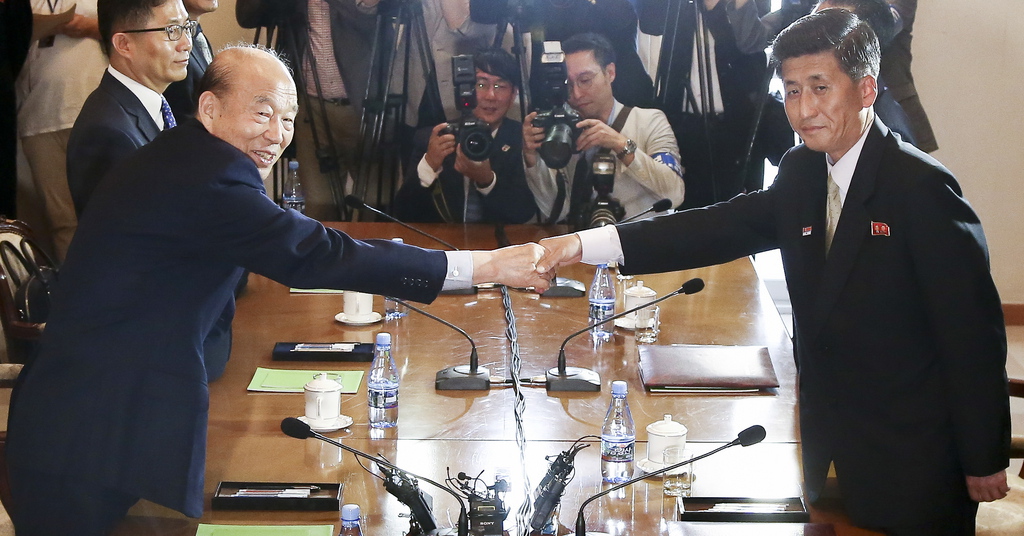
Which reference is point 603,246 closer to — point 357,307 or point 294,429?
point 357,307

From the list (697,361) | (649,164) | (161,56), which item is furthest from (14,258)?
(649,164)

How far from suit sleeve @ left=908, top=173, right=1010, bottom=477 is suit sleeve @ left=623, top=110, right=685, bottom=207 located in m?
3.49

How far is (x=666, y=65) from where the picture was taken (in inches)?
215

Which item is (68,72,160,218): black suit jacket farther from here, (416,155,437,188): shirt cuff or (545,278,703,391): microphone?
(416,155,437,188): shirt cuff

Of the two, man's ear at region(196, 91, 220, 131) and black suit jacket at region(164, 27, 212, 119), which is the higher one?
black suit jacket at region(164, 27, 212, 119)

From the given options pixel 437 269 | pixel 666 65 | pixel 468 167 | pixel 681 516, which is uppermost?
pixel 666 65

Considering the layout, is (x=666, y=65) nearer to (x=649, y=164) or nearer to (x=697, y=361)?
(x=649, y=164)

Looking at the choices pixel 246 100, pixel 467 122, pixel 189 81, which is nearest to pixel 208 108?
pixel 246 100

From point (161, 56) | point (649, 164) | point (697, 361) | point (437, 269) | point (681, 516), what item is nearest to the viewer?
point (681, 516)

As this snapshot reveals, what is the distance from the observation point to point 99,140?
2.81 metres

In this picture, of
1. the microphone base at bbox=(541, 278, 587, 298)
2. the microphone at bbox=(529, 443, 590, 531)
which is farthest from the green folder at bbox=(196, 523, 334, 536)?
the microphone base at bbox=(541, 278, 587, 298)

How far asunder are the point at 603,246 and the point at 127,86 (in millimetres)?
1416

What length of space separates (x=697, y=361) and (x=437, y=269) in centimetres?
88

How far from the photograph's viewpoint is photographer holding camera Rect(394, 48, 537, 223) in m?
5.41
